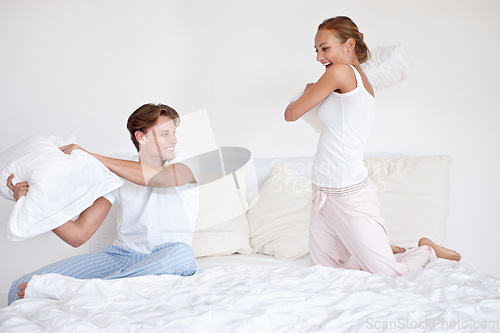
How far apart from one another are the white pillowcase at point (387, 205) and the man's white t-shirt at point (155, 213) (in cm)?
58

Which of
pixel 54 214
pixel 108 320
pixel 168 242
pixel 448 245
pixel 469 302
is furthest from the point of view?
pixel 448 245

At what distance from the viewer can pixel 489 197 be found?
2.74 meters

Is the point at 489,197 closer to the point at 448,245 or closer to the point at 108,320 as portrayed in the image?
the point at 448,245

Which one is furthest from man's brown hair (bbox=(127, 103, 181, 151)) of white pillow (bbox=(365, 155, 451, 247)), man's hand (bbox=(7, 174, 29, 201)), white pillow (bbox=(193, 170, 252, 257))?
white pillow (bbox=(365, 155, 451, 247))

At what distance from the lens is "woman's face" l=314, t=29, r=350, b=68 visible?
183 centimetres

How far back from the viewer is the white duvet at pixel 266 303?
1220mm

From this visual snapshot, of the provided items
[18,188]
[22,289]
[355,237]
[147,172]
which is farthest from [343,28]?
[22,289]

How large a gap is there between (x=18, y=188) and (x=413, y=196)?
1.82m

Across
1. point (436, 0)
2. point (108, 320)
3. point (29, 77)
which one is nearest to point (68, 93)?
point (29, 77)

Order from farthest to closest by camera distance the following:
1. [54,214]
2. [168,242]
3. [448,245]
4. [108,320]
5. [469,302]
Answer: [448,245]
[168,242]
[54,214]
[469,302]
[108,320]

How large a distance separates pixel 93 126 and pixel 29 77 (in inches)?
17.4

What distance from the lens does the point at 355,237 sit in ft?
5.84

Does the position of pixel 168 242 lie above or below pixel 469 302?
above

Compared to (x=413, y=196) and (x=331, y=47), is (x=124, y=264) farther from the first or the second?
(x=413, y=196)
